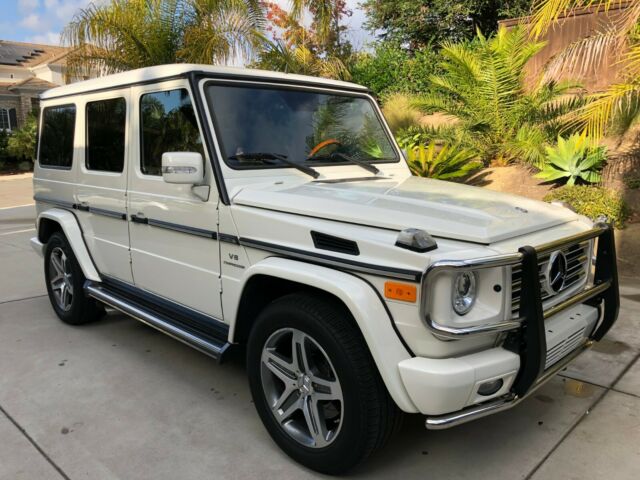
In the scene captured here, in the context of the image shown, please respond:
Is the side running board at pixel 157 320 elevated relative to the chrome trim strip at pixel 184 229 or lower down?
lower down

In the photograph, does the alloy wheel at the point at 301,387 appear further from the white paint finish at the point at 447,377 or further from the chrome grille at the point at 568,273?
the chrome grille at the point at 568,273

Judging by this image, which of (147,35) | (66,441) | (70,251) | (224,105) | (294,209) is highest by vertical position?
(147,35)

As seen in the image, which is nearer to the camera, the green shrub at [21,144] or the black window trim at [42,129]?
the black window trim at [42,129]

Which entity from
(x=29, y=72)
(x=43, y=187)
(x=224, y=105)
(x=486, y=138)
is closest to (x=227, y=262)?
(x=224, y=105)

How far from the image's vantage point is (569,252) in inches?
111

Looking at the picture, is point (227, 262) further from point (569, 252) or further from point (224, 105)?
point (569, 252)

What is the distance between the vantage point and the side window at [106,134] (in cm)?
404

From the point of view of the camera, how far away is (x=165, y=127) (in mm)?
3619

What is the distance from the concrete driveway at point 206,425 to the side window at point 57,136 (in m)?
1.60

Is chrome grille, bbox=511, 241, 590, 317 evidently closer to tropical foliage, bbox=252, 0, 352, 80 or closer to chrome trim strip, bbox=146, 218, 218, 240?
chrome trim strip, bbox=146, 218, 218, 240

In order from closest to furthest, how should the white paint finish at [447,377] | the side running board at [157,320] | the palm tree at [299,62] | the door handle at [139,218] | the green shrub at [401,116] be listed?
the white paint finish at [447,377] < the side running board at [157,320] < the door handle at [139,218] < the palm tree at [299,62] < the green shrub at [401,116]

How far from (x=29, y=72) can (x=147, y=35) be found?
31.7 metres

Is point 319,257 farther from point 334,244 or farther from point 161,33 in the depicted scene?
point 161,33

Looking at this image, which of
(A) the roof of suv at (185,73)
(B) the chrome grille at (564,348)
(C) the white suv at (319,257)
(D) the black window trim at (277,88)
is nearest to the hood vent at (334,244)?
(C) the white suv at (319,257)
